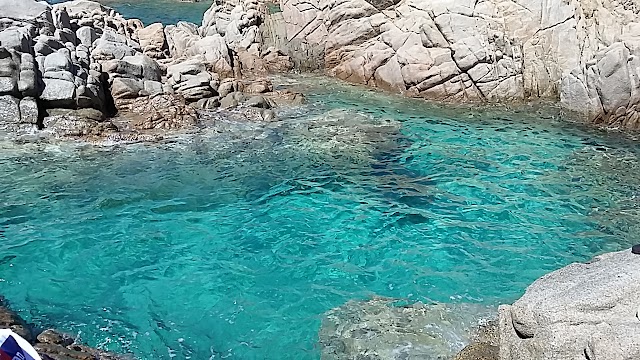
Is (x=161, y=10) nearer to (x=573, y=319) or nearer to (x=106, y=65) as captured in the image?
(x=106, y=65)

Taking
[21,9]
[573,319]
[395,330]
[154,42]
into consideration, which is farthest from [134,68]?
[573,319]

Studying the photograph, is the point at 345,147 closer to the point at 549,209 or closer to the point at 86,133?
the point at 549,209

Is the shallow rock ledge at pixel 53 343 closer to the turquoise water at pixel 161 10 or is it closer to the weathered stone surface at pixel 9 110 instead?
the weathered stone surface at pixel 9 110

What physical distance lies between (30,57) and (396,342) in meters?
15.0

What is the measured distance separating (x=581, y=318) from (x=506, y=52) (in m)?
18.1

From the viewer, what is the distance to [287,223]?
1370 cm

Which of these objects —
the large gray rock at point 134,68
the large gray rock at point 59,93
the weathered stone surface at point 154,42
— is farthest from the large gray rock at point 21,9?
the weathered stone surface at point 154,42

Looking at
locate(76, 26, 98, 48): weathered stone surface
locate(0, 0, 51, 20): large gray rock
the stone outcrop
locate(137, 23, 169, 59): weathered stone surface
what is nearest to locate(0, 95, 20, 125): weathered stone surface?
the stone outcrop

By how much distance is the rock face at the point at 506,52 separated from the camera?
1942 cm

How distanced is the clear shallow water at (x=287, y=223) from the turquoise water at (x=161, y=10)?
22.6m

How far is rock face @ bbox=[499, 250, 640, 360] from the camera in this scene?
550 centimetres

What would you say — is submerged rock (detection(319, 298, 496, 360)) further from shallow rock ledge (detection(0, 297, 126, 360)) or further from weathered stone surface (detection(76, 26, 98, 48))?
weathered stone surface (detection(76, 26, 98, 48))

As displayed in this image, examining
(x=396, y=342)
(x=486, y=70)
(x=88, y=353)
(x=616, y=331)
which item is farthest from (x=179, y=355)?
(x=486, y=70)

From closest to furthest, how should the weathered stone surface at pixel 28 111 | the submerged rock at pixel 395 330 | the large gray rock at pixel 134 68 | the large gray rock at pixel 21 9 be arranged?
the submerged rock at pixel 395 330
the weathered stone surface at pixel 28 111
the large gray rock at pixel 21 9
the large gray rock at pixel 134 68
